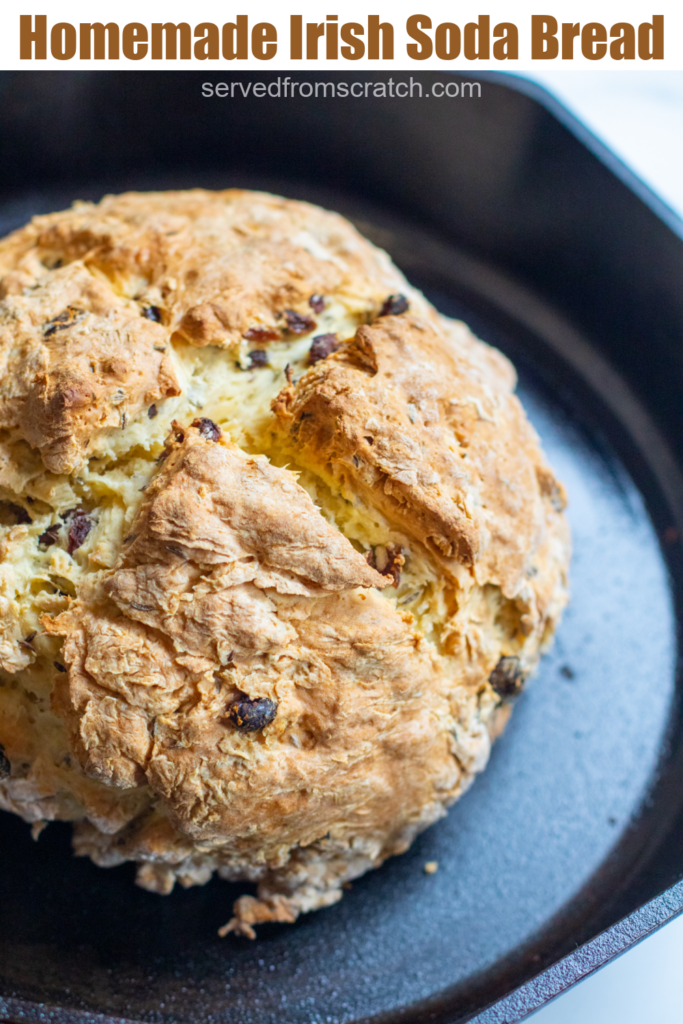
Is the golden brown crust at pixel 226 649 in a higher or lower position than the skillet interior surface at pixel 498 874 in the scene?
higher

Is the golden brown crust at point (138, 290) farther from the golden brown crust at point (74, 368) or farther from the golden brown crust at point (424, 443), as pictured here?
the golden brown crust at point (424, 443)

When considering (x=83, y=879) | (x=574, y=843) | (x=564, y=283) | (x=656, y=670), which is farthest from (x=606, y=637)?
(x=83, y=879)

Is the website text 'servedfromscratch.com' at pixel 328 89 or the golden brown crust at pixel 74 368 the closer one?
the golden brown crust at pixel 74 368

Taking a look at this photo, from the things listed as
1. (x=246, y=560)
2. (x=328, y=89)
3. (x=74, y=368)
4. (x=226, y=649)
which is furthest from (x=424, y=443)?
(x=328, y=89)

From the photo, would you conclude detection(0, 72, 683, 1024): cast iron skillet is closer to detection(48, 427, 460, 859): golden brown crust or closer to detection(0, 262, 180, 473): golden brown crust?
detection(48, 427, 460, 859): golden brown crust

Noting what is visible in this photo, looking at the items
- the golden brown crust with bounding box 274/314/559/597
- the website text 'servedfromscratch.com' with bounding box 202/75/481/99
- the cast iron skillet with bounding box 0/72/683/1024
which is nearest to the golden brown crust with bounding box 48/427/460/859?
the golden brown crust with bounding box 274/314/559/597

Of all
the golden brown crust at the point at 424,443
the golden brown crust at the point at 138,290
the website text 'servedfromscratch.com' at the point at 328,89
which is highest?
the website text 'servedfromscratch.com' at the point at 328,89

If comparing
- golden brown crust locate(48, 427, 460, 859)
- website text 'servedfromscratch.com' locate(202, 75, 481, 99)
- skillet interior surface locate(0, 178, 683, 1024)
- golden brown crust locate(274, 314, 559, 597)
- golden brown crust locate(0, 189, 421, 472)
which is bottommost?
skillet interior surface locate(0, 178, 683, 1024)

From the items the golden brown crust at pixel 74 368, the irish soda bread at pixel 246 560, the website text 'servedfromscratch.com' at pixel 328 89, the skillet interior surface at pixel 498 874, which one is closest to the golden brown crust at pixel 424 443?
the irish soda bread at pixel 246 560
